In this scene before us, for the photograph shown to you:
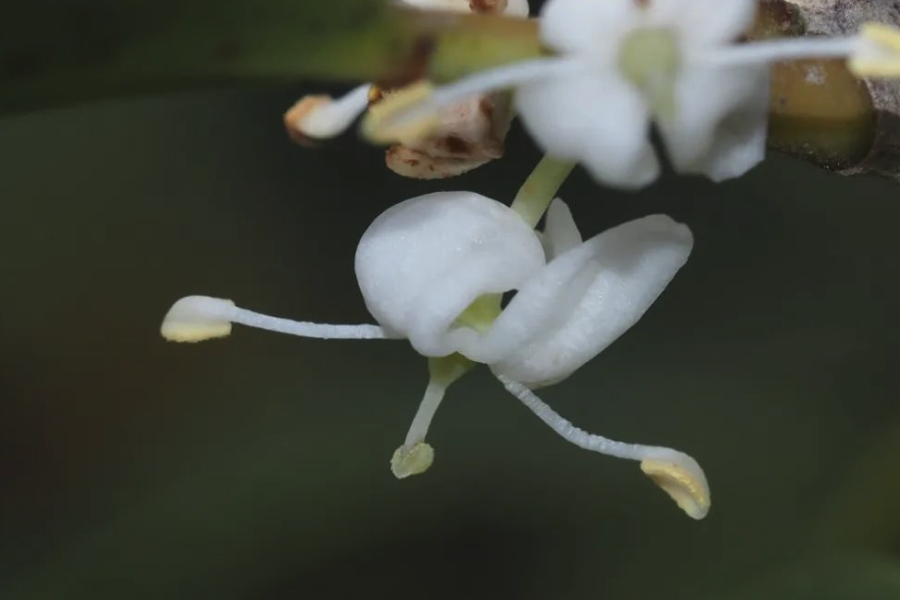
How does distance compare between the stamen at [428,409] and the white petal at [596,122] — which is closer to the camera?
the white petal at [596,122]

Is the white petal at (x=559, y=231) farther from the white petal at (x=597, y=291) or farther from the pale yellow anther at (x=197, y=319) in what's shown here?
the pale yellow anther at (x=197, y=319)

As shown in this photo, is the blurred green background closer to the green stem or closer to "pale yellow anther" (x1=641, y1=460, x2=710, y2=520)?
"pale yellow anther" (x1=641, y1=460, x2=710, y2=520)

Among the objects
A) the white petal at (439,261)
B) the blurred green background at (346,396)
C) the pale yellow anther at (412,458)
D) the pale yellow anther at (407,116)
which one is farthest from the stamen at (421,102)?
the blurred green background at (346,396)

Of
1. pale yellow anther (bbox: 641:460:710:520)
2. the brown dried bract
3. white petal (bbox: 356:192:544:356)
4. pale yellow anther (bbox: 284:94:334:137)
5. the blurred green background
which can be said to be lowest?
the blurred green background

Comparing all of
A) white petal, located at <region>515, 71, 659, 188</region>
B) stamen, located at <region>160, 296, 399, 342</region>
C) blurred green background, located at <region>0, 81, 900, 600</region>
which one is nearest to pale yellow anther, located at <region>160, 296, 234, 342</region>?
stamen, located at <region>160, 296, 399, 342</region>

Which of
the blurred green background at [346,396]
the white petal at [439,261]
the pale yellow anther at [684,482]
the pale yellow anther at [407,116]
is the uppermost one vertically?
the pale yellow anther at [407,116]

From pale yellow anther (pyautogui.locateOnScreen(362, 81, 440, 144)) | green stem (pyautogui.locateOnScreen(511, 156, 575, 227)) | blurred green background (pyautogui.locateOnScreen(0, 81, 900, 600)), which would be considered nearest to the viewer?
pale yellow anther (pyautogui.locateOnScreen(362, 81, 440, 144))

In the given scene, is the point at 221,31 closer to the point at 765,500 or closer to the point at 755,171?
the point at 765,500
